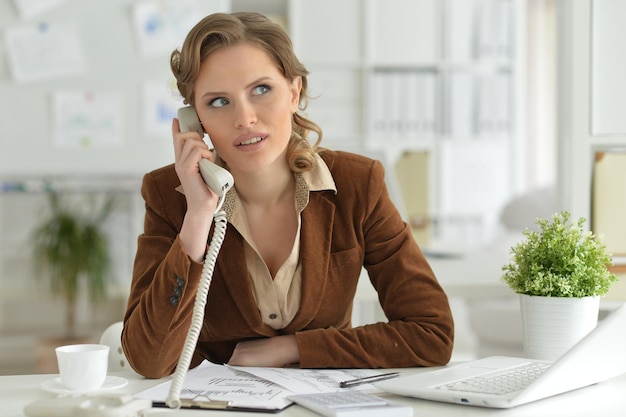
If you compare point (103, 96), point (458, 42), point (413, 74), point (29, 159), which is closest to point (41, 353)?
point (29, 159)

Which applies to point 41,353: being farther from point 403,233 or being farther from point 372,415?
point 372,415

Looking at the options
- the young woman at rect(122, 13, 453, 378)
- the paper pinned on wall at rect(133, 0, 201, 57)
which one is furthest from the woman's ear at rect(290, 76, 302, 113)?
the paper pinned on wall at rect(133, 0, 201, 57)

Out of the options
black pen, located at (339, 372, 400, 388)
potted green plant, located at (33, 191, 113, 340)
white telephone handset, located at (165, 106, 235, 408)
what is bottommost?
potted green plant, located at (33, 191, 113, 340)

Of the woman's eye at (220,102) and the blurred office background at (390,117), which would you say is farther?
the blurred office background at (390,117)

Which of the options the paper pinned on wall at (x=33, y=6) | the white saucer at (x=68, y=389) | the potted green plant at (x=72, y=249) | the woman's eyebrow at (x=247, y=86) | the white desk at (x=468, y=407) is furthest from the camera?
the potted green plant at (x=72, y=249)

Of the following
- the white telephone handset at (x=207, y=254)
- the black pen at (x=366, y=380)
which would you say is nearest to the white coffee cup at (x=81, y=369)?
the white telephone handset at (x=207, y=254)

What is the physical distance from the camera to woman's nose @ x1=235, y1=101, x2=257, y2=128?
1434 millimetres

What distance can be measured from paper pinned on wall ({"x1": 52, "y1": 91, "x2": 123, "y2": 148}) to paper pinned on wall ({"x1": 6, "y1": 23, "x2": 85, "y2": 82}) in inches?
5.5

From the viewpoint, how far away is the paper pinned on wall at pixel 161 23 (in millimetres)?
3707

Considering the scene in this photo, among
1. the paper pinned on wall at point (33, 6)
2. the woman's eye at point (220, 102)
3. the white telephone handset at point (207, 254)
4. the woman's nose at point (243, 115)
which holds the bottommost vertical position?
the white telephone handset at point (207, 254)

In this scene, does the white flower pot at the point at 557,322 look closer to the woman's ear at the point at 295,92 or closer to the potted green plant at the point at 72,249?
the woman's ear at the point at 295,92

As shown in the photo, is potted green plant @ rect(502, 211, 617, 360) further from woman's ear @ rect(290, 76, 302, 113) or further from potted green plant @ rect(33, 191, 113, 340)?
potted green plant @ rect(33, 191, 113, 340)

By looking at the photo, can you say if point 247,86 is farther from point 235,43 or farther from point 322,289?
point 322,289

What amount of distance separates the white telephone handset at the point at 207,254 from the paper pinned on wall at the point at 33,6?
7.93 feet
